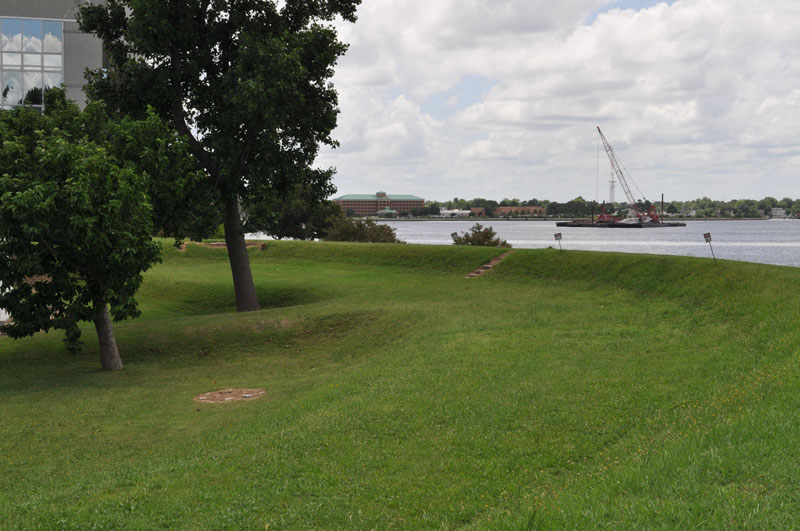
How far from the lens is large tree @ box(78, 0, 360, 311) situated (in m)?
28.0

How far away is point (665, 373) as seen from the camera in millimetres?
15805

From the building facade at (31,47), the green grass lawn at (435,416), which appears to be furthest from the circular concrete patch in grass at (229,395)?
the building facade at (31,47)

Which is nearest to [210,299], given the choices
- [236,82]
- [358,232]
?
[236,82]

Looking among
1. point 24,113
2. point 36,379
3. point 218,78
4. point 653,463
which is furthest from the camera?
point 218,78

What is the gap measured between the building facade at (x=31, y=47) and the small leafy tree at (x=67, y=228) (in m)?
32.2

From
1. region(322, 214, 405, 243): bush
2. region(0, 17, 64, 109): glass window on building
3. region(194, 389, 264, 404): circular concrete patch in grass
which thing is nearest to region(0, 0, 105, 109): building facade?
region(0, 17, 64, 109): glass window on building

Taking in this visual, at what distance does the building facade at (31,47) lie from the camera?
163ft

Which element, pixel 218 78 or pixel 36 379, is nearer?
pixel 36 379

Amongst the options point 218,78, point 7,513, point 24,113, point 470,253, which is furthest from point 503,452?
point 470,253

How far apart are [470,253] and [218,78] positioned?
20921 millimetres

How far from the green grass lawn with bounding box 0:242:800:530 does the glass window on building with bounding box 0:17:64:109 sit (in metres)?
29.7

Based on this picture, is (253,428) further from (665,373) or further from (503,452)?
(665,373)

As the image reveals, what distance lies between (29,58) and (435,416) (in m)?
50.8

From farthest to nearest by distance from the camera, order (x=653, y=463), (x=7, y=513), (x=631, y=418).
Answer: (x=631, y=418) → (x=7, y=513) → (x=653, y=463)
